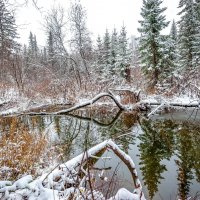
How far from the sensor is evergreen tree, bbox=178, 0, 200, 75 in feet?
70.2

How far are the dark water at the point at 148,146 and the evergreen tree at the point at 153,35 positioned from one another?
749cm

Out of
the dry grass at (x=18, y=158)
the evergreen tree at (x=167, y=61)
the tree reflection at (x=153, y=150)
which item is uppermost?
the evergreen tree at (x=167, y=61)

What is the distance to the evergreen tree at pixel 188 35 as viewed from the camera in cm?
2141

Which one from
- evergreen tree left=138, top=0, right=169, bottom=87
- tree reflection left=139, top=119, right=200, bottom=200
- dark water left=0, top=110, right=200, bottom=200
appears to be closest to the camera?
dark water left=0, top=110, right=200, bottom=200

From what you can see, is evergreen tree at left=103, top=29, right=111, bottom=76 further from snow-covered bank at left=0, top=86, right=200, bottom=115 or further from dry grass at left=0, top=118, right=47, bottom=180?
dry grass at left=0, top=118, right=47, bottom=180

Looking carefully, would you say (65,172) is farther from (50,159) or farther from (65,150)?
(65,150)

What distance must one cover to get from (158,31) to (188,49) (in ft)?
14.1

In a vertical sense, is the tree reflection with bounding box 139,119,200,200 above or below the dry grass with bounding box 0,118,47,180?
below

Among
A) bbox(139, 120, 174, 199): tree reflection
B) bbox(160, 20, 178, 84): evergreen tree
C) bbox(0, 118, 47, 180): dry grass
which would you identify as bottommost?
bbox(139, 120, 174, 199): tree reflection

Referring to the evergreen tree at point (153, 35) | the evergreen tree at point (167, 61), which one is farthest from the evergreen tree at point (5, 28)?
the evergreen tree at point (167, 61)

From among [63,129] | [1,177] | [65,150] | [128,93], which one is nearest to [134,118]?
[128,93]

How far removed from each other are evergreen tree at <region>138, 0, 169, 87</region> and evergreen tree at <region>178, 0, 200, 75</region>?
3574 millimetres

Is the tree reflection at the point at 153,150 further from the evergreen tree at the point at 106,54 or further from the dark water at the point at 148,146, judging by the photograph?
the evergreen tree at the point at 106,54

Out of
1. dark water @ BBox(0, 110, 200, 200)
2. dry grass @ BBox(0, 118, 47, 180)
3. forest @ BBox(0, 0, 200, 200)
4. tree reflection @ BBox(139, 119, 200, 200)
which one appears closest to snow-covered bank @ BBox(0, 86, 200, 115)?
forest @ BBox(0, 0, 200, 200)
